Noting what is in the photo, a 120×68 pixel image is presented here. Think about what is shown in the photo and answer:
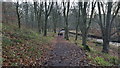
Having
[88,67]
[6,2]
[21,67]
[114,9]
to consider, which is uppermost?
[6,2]

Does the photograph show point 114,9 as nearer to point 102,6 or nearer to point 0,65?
point 102,6

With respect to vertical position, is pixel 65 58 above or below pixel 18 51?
below

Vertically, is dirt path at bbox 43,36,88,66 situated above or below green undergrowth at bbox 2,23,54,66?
below

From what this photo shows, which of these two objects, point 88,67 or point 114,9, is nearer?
point 88,67

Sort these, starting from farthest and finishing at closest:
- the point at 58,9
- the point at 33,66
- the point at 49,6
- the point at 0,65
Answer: the point at 58,9 < the point at 49,6 < the point at 33,66 < the point at 0,65

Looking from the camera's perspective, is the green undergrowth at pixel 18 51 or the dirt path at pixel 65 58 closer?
the green undergrowth at pixel 18 51

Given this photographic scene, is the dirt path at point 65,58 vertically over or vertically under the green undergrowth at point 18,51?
under

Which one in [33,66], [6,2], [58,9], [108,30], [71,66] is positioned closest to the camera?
[33,66]

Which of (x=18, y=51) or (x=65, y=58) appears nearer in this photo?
(x=18, y=51)

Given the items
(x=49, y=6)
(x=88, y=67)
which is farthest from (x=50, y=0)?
(x=88, y=67)

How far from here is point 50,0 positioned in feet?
88.3

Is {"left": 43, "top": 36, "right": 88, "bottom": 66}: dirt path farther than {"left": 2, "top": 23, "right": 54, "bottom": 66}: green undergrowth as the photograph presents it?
Yes

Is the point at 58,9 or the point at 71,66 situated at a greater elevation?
the point at 58,9

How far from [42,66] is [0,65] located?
177 cm
